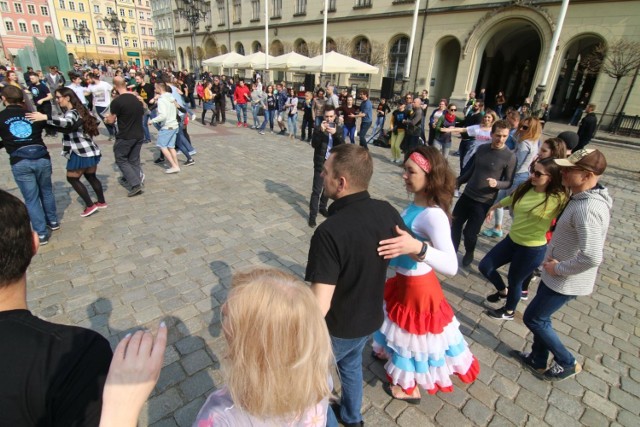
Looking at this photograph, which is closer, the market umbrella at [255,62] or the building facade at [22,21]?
the market umbrella at [255,62]

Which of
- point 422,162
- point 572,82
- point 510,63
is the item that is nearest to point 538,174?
point 422,162

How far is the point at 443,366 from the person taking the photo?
237 centimetres

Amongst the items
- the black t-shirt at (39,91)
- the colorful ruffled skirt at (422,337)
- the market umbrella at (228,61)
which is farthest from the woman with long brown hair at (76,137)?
the market umbrella at (228,61)

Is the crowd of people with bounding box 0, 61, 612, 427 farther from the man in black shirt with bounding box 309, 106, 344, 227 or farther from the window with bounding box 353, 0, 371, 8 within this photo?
the window with bounding box 353, 0, 371, 8

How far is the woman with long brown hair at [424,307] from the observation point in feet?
7.17

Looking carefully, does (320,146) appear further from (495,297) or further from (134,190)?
(134,190)

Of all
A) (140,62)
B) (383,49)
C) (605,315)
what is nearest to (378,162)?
(605,315)

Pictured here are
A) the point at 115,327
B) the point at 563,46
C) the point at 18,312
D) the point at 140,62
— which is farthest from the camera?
the point at 140,62

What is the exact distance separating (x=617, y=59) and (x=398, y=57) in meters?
14.8

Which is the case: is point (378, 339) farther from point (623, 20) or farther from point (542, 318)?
point (623, 20)

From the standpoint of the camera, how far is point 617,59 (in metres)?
15.3

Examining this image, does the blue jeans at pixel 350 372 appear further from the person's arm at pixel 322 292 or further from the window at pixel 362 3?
the window at pixel 362 3

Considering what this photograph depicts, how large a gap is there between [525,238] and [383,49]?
1069 inches

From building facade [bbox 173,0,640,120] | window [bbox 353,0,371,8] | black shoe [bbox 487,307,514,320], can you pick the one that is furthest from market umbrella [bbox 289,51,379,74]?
window [bbox 353,0,371,8]
